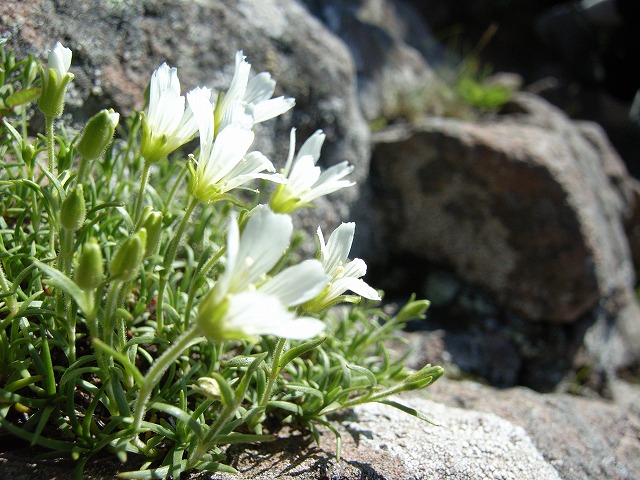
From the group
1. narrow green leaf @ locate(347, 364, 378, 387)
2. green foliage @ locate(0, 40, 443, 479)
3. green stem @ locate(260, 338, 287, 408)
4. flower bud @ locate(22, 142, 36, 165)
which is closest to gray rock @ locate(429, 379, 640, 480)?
green foliage @ locate(0, 40, 443, 479)

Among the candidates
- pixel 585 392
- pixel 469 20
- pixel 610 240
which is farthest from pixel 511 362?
pixel 469 20

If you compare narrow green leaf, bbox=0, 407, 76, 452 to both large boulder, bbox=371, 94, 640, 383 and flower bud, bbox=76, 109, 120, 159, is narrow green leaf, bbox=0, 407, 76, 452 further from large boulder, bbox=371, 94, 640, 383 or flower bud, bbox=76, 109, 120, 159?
large boulder, bbox=371, 94, 640, 383

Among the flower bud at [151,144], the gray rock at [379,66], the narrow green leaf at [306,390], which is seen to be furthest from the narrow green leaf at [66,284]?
the gray rock at [379,66]

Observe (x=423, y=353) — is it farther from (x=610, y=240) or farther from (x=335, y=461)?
(x=610, y=240)

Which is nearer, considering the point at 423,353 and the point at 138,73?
the point at 138,73

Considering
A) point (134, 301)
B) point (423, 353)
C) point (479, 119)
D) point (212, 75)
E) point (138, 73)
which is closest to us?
point (134, 301)

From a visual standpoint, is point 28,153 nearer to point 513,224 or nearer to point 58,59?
point 58,59
